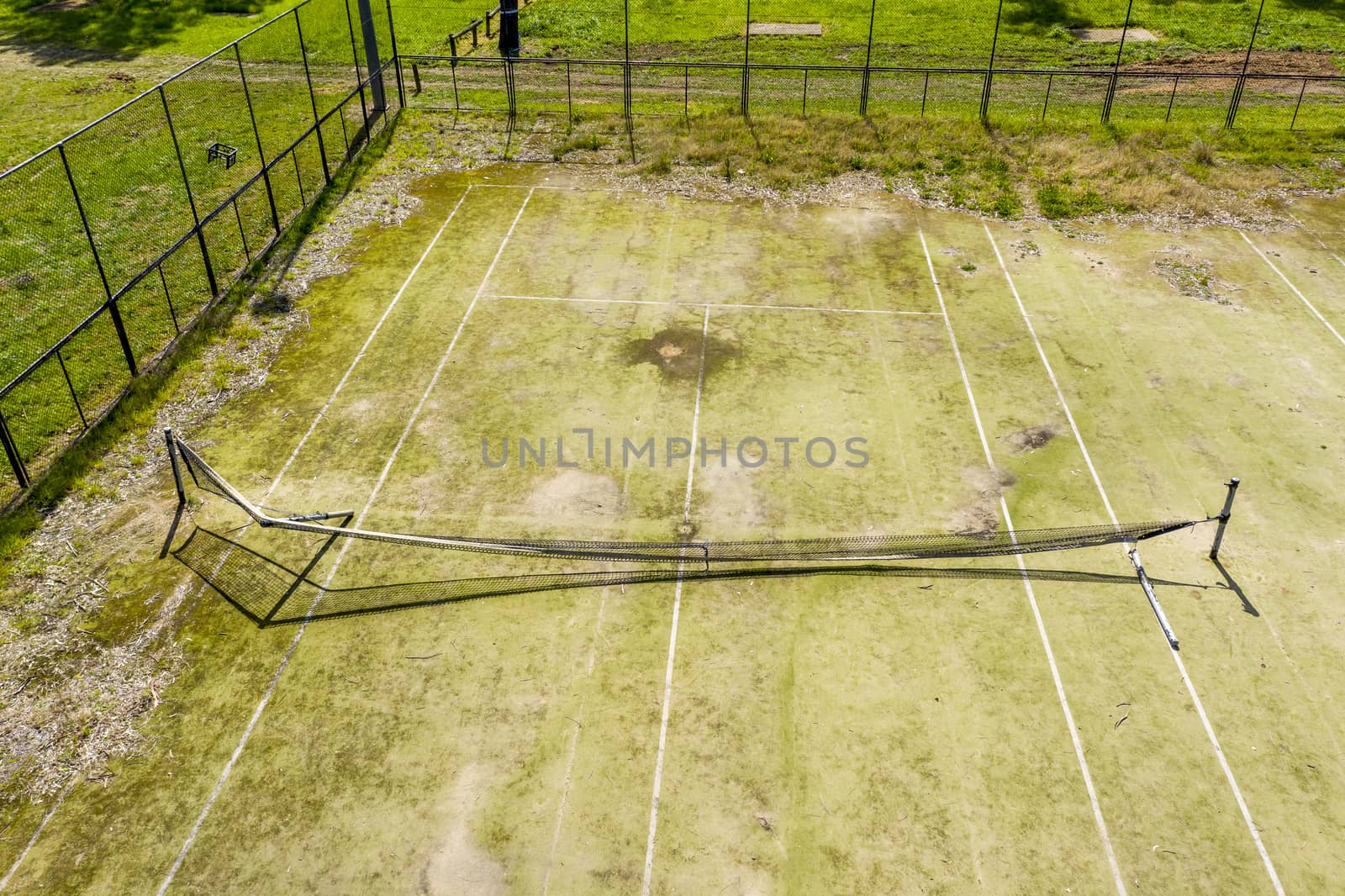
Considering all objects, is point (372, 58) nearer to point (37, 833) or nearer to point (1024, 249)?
point (1024, 249)

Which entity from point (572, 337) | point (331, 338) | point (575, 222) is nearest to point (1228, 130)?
point (575, 222)

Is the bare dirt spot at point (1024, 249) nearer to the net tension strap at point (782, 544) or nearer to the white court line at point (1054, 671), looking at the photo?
the white court line at point (1054, 671)

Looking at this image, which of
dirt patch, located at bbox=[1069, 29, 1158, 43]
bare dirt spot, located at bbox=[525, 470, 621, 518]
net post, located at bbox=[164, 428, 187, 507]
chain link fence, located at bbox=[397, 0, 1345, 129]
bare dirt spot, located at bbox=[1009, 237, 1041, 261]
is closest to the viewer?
net post, located at bbox=[164, 428, 187, 507]

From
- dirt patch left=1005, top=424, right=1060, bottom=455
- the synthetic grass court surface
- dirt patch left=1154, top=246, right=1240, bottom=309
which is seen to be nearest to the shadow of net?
the synthetic grass court surface

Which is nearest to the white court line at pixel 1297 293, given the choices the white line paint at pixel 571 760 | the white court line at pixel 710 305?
the white court line at pixel 710 305

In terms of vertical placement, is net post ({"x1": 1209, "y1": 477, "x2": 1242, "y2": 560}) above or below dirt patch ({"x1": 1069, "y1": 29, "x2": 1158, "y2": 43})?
below

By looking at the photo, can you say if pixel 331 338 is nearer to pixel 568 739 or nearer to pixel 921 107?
pixel 568 739

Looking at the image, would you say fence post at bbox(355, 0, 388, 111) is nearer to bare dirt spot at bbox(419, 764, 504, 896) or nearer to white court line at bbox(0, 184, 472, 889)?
white court line at bbox(0, 184, 472, 889)
